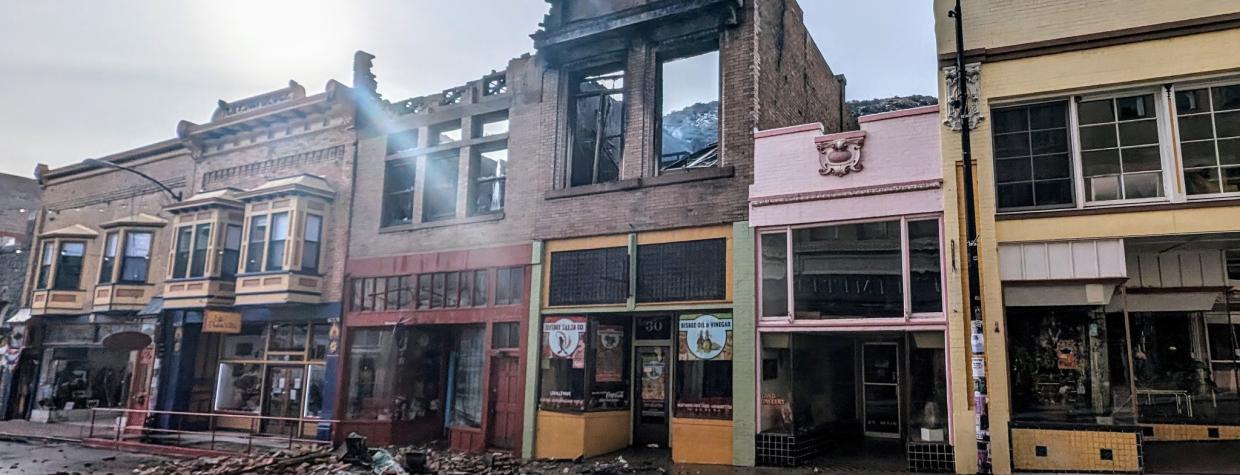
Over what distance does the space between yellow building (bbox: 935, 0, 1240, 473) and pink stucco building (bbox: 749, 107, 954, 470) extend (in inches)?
21.5

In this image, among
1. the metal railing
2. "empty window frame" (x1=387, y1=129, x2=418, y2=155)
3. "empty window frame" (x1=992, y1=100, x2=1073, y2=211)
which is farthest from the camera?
"empty window frame" (x1=387, y1=129, x2=418, y2=155)

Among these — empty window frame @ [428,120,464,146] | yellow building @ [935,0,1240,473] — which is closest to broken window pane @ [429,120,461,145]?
empty window frame @ [428,120,464,146]

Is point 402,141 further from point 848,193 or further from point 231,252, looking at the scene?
point 848,193

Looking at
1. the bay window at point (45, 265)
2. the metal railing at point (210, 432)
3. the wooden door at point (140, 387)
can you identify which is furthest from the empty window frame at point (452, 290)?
the bay window at point (45, 265)

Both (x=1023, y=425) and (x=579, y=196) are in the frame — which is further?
(x=579, y=196)

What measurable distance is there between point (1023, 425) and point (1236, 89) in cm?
604

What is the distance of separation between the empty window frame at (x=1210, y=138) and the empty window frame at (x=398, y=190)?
53.5ft

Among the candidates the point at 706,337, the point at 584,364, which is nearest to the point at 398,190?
the point at 584,364

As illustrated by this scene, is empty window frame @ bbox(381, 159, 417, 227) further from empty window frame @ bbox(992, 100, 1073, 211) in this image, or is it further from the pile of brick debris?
empty window frame @ bbox(992, 100, 1073, 211)

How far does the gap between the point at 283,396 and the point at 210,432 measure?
2548 mm

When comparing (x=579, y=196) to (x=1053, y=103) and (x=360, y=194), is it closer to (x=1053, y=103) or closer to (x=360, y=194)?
(x=360, y=194)

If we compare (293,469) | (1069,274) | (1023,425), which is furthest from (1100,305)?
(293,469)

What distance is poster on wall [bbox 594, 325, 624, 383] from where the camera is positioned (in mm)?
16234

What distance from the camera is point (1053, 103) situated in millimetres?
12766
